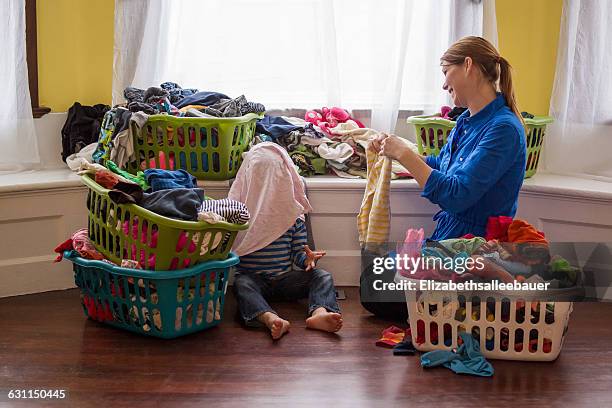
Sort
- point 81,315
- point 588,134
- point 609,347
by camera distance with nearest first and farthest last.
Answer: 1. point 609,347
2. point 81,315
3. point 588,134

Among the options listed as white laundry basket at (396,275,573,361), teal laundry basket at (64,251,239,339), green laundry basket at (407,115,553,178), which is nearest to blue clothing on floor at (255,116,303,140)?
green laundry basket at (407,115,553,178)

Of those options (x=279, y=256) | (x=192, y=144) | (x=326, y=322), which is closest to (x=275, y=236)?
(x=279, y=256)

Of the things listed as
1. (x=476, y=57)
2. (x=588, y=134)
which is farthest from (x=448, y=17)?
(x=476, y=57)

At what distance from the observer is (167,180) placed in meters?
2.99

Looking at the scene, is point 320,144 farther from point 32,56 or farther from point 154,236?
point 32,56

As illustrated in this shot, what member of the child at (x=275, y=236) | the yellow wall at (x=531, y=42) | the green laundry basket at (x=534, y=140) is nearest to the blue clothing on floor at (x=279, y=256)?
the child at (x=275, y=236)

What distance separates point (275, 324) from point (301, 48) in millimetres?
1525

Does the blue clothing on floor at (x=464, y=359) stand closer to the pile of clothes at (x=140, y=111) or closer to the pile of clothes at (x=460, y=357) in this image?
the pile of clothes at (x=460, y=357)

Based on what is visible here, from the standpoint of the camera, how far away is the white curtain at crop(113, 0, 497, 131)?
3.84 m

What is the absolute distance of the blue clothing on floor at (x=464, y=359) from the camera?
8.52ft

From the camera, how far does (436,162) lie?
3188mm

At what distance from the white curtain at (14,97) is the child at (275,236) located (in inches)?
37.4

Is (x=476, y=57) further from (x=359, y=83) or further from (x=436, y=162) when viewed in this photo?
(x=359, y=83)

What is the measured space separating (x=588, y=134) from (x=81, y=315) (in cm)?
225
